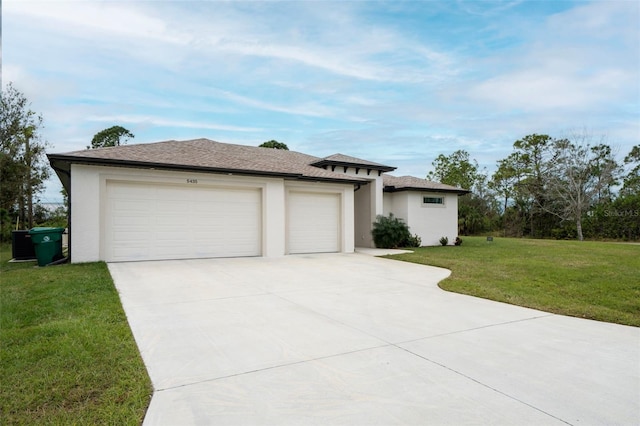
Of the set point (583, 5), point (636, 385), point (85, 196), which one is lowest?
point (636, 385)

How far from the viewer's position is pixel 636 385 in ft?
10.7

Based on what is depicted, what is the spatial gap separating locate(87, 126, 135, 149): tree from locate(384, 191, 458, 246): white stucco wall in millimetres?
29123

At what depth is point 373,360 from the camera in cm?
375

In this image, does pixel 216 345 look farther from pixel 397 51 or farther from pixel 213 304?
pixel 397 51

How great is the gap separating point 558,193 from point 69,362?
3079 cm

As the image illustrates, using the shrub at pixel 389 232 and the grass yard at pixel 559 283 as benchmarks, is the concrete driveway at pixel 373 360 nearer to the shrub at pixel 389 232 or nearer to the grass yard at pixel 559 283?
the grass yard at pixel 559 283

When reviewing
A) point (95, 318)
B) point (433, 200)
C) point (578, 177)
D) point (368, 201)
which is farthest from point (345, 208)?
point (578, 177)

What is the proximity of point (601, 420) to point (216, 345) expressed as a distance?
11.4ft

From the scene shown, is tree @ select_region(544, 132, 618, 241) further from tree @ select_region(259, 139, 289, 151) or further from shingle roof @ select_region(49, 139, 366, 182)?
tree @ select_region(259, 139, 289, 151)

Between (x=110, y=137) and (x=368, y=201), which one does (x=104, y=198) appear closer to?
(x=368, y=201)

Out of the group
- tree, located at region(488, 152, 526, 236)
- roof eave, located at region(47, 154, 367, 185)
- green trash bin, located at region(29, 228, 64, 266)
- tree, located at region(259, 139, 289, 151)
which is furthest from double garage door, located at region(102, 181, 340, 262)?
tree, located at region(488, 152, 526, 236)

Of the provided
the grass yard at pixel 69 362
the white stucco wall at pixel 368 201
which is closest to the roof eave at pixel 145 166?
the white stucco wall at pixel 368 201

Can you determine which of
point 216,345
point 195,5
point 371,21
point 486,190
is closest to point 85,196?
point 195,5

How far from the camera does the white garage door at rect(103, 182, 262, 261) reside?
11008 mm
